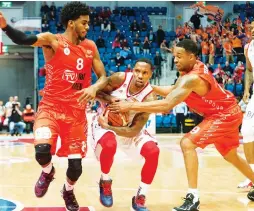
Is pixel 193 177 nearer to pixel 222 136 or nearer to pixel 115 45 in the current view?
pixel 222 136

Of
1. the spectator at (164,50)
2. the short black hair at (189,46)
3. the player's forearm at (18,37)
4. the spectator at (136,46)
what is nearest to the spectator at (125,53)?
the spectator at (136,46)

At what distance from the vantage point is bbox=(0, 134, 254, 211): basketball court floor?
16.9 ft

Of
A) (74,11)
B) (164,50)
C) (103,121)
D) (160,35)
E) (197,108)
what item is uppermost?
(74,11)

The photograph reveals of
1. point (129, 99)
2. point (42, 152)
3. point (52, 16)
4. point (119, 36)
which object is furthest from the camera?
point (52, 16)

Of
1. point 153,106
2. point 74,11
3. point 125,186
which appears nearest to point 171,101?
point 153,106

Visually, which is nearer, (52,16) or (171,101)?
(171,101)

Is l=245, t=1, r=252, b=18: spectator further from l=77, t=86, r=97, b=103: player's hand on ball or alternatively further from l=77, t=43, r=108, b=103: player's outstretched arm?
l=77, t=86, r=97, b=103: player's hand on ball

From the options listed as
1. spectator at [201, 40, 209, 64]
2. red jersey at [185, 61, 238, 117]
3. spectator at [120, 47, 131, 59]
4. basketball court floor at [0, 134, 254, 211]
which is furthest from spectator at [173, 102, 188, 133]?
red jersey at [185, 61, 238, 117]

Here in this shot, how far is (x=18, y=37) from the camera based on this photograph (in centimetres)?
413

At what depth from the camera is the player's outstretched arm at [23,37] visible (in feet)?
13.2

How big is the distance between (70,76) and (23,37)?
640mm

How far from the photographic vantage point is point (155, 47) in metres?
21.6

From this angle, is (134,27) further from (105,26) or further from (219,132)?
(219,132)

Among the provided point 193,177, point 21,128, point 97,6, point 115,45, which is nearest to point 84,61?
point 193,177
